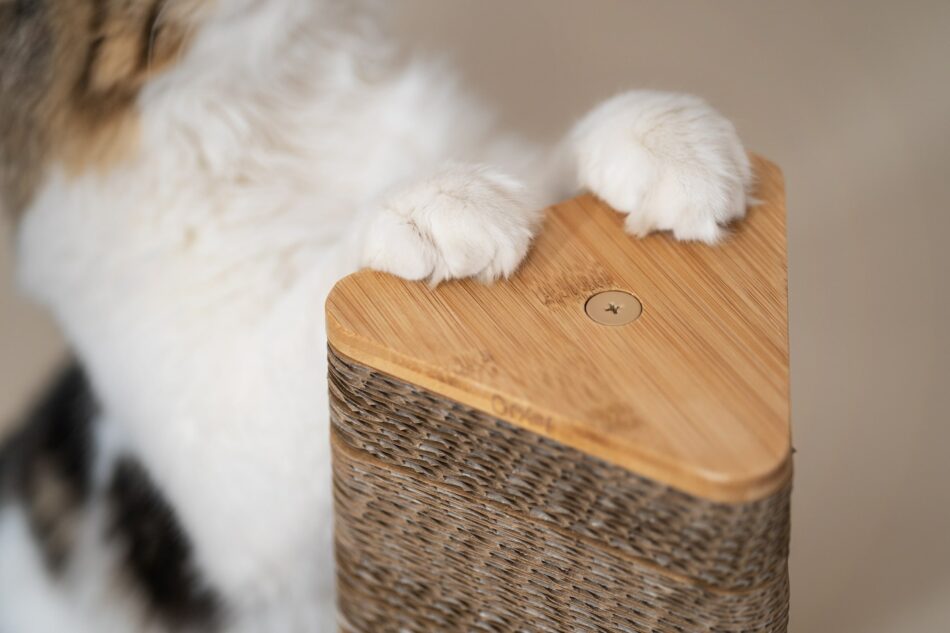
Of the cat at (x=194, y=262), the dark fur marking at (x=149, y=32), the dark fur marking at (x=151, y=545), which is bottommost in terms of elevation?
the dark fur marking at (x=151, y=545)

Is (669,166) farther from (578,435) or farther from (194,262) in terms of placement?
(194,262)

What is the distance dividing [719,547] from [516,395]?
20 cm

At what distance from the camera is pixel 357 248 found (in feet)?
3.22

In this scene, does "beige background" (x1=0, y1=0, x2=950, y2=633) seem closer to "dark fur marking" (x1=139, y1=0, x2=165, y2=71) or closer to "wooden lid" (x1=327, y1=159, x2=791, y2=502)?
"dark fur marking" (x1=139, y1=0, x2=165, y2=71)

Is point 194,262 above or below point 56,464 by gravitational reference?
above

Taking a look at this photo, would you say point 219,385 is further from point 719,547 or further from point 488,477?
point 719,547

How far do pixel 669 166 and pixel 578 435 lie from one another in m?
0.32

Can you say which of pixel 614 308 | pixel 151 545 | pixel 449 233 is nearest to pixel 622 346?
pixel 614 308

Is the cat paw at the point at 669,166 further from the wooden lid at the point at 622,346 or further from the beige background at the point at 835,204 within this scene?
the beige background at the point at 835,204

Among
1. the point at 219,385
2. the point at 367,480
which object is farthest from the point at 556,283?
the point at 219,385

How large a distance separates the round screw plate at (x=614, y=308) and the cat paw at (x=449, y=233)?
0.28 ft

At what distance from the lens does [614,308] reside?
874 millimetres

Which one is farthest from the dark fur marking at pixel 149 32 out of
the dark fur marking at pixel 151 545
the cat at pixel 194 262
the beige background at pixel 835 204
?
the dark fur marking at pixel 151 545

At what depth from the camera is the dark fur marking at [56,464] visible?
107cm
